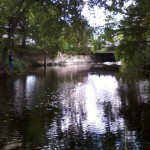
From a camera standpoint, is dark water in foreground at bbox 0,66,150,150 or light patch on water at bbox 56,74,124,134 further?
light patch on water at bbox 56,74,124,134

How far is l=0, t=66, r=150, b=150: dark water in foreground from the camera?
11.9m

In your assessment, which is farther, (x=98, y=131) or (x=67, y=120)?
(x=67, y=120)

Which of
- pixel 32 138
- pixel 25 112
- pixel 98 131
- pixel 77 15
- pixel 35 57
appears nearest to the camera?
pixel 32 138

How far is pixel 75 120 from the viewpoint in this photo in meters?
15.4

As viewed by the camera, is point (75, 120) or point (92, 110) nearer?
point (75, 120)

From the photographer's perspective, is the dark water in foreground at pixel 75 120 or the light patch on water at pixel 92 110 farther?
the light patch on water at pixel 92 110

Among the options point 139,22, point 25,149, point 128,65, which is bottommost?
point 25,149

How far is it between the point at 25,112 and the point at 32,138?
15.7 ft

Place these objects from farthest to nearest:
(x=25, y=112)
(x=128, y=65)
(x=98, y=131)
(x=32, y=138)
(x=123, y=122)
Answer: (x=128, y=65) < (x=25, y=112) < (x=123, y=122) < (x=98, y=131) < (x=32, y=138)

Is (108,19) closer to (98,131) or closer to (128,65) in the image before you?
(128,65)

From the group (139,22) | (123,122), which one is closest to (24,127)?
(123,122)

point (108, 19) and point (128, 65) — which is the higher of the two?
point (108, 19)

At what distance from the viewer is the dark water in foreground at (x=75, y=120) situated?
39.0 ft

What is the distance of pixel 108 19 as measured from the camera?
2505 centimetres
